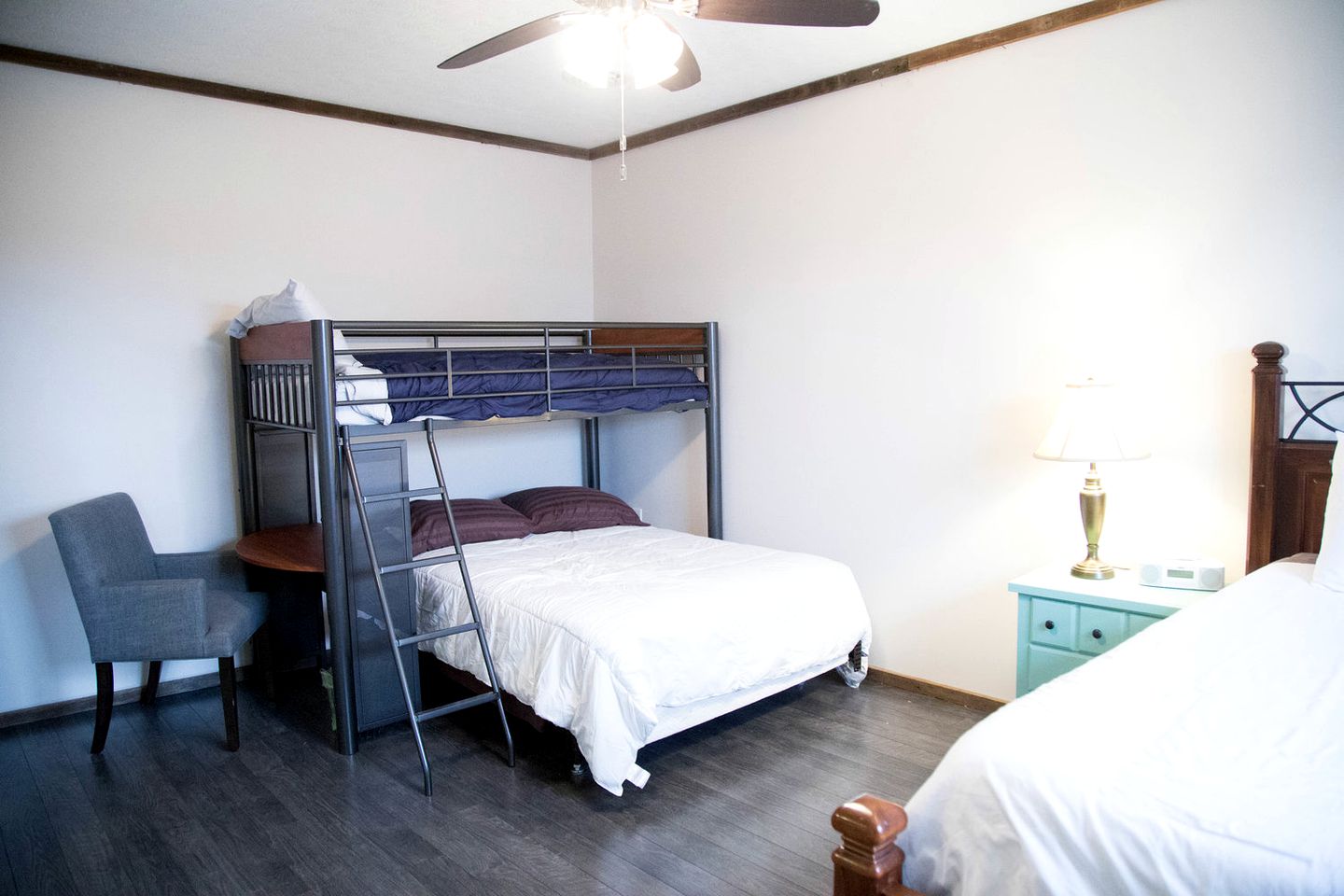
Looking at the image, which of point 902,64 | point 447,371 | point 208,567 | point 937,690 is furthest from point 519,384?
point 937,690

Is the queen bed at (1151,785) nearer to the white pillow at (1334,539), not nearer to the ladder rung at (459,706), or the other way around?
the white pillow at (1334,539)

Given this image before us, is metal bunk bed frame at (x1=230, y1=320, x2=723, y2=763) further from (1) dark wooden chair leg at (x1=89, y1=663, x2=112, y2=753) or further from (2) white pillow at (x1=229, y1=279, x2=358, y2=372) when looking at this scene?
(1) dark wooden chair leg at (x1=89, y1=663, x2=112, y2=753)

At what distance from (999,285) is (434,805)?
8.83ft

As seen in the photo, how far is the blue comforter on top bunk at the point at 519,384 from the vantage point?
3.42 metres

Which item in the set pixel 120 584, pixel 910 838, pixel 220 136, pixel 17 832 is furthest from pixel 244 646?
pixel 910 838

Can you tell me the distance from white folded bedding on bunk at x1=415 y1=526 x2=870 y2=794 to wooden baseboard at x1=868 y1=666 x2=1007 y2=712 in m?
0.34

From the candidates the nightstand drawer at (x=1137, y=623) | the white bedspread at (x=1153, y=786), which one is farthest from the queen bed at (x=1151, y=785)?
the nightstand drawer at (x=1137, y=623)

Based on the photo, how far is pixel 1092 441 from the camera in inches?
115

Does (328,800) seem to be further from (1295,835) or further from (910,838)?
(1295,835)

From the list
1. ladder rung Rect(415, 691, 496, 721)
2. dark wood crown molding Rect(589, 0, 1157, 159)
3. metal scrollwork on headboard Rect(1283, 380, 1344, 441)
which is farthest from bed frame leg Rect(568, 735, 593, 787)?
dark wood crown molding Rect(589, 0, 1157, 159)

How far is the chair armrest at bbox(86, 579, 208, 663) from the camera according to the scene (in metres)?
3.15

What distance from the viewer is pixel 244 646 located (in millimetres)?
4078

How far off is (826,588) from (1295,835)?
7.55 ft

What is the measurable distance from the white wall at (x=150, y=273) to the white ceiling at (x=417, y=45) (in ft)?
0.73
